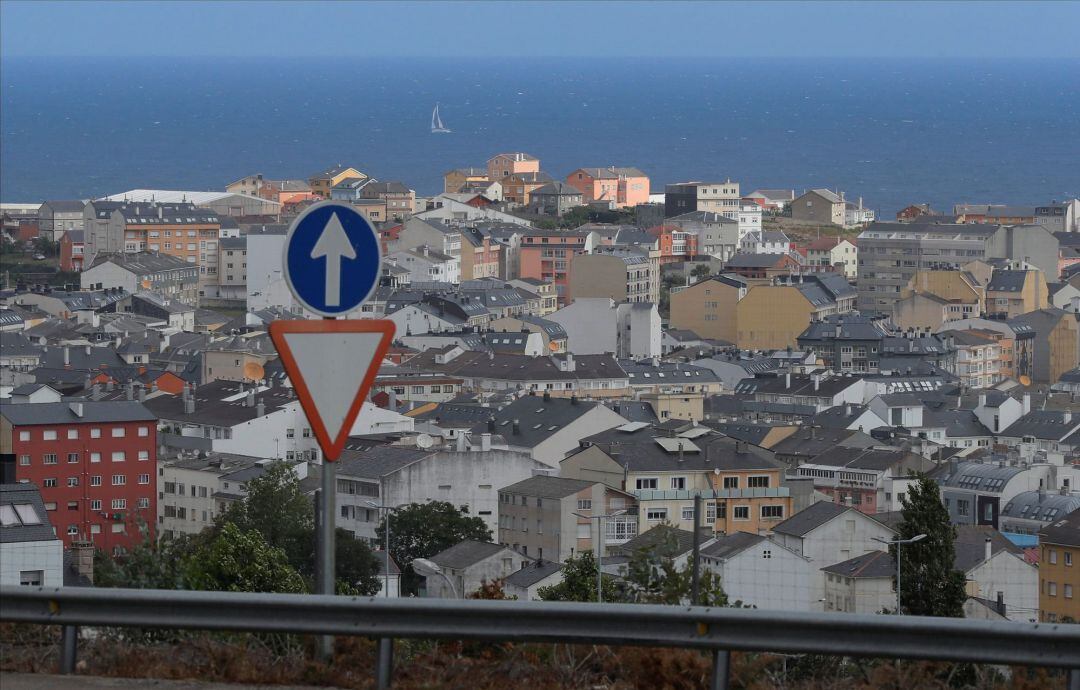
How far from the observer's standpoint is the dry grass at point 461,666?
4.07 m

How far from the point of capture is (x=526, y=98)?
638 feet

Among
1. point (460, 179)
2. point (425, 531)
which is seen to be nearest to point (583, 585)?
point (425, 531)

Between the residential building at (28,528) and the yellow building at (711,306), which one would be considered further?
the yellow building at (711,306)

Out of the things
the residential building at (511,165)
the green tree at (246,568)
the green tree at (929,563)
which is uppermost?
the residential building at (511,165)

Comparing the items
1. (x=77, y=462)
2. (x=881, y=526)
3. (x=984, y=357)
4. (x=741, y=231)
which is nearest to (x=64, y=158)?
(x=741, y=231)

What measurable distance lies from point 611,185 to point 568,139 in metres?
64.7

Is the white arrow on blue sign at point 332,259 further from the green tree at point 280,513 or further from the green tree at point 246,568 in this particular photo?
the green tree at point 280,513

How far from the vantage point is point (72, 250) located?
196 feet

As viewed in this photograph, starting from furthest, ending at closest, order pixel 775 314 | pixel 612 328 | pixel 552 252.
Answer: pixel 552 252 → pixel 775 314 → pixel 612 328

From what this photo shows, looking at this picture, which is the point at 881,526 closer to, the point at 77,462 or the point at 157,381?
the point at 77,462

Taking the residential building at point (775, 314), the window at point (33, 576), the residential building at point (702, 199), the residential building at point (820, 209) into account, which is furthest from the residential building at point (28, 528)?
the residential building at point (820, 209)

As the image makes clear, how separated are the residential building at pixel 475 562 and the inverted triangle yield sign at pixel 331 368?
16425 mm

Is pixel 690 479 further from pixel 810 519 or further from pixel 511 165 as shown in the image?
pixel 511 165

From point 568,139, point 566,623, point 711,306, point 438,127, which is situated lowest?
point 566,623
